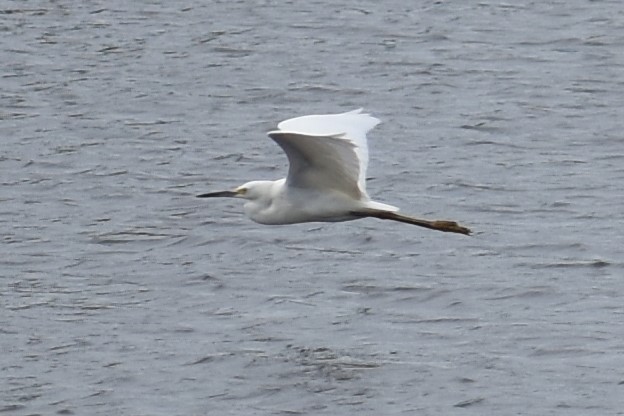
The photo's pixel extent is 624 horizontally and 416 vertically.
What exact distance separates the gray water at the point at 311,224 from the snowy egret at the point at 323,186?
79 cm

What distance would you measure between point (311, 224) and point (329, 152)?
156 inches

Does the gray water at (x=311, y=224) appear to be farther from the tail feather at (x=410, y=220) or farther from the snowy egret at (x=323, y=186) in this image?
the snowy egret at (x=323, y=186)

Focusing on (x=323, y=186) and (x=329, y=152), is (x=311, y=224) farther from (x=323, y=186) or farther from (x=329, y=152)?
(x=329, y=152)

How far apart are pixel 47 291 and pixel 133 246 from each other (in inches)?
54.6

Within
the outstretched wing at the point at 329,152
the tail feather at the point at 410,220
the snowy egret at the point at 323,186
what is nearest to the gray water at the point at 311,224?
the tail feather at the point at 410,220

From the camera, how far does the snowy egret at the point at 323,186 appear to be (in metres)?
10.7

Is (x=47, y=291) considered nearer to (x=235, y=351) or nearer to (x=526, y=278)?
(x=235, y=351)

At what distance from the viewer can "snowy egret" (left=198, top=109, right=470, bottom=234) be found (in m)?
10.7

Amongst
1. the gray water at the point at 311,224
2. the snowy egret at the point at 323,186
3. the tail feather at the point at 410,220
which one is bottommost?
the gray water at the point at 311,224

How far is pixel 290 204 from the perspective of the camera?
37.5 ft

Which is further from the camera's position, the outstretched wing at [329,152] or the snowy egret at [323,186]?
the snowy egret at [323,186]

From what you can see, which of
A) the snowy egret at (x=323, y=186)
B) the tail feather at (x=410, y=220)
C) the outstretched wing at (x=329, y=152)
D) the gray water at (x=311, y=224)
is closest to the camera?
the outstretched wing at (x=329, y=152)

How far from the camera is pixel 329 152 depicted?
10.5 metres

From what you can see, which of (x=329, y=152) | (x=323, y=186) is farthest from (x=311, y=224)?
(x=329, y=152)
